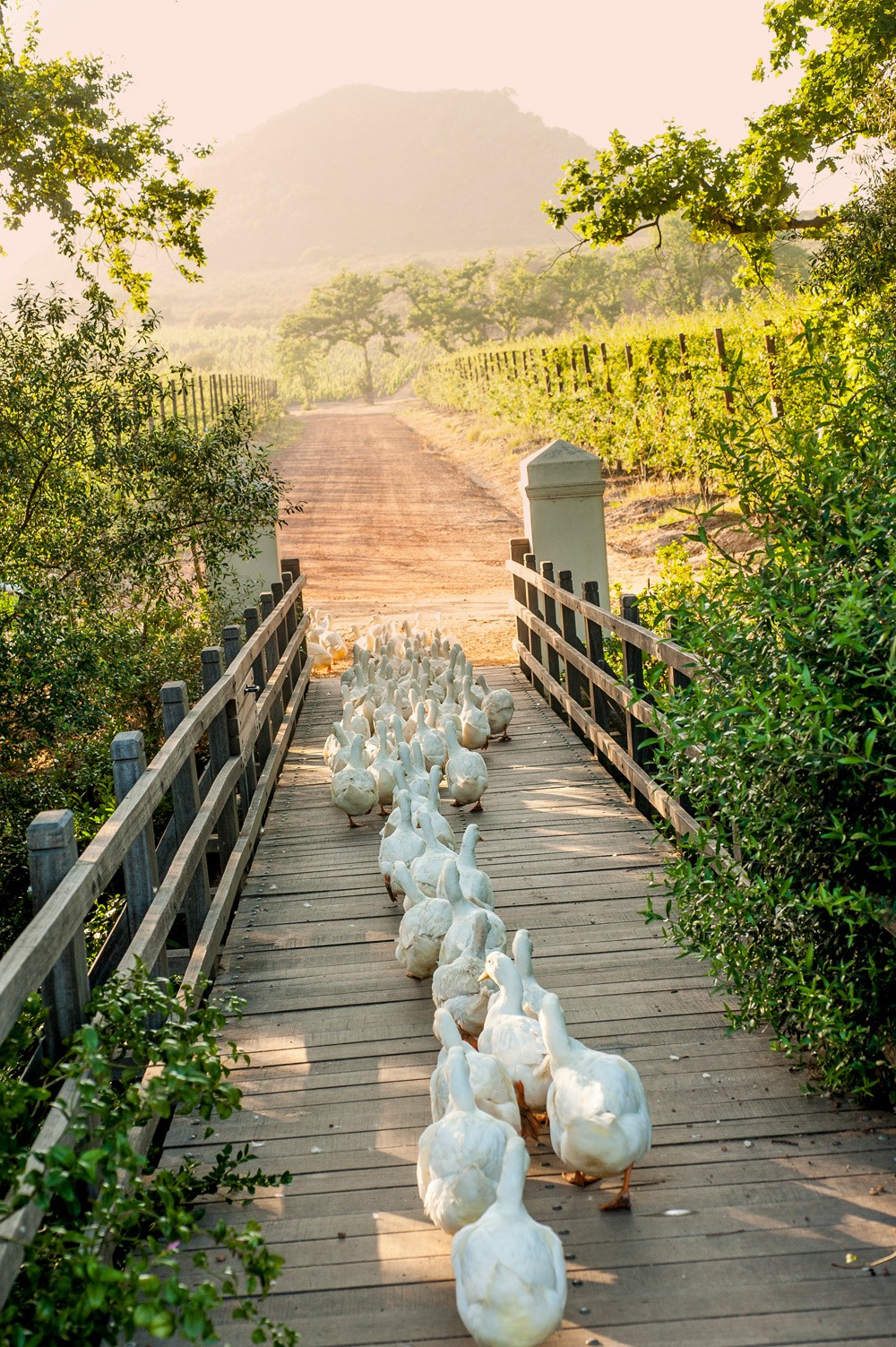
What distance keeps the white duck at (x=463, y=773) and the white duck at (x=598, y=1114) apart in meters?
3.42

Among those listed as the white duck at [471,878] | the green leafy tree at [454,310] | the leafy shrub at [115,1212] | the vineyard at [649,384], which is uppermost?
the green leafy tree at [454,310]

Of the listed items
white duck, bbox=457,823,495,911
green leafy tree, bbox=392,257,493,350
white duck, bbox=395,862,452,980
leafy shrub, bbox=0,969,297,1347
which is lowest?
white duck, bbox=395,862,452,980

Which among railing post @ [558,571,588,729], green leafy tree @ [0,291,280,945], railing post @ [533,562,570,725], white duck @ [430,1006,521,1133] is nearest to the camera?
white duck @ [430,1006,521,1133]

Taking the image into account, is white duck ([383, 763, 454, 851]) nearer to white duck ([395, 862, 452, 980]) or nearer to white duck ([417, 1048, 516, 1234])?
white duck ([395, 862, 452, 980])

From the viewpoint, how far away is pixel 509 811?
22.9 ft

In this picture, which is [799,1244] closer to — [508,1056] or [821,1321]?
[821,1321]

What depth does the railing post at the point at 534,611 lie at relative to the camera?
10.0 metres

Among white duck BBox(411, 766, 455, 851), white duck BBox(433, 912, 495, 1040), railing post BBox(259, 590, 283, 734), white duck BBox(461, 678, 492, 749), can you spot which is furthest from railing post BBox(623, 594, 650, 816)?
railing post BBox(259, 590, 283, 734)

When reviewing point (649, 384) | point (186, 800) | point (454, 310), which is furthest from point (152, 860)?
point (454, 310)

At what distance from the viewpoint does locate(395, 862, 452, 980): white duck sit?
15.1 feet

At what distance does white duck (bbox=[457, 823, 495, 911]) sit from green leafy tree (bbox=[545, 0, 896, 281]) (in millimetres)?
12530

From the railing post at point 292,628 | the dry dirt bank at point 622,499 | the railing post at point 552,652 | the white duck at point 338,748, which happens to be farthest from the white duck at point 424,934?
the railing post at point 292,628

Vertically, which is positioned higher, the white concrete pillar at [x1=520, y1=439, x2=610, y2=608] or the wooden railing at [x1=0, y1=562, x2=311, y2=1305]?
the white concrete pillar at [x1=520, y1=439, x2=610, y2=608]

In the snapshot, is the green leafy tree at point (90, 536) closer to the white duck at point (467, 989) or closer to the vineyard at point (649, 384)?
the white duck at point (467, 989)
